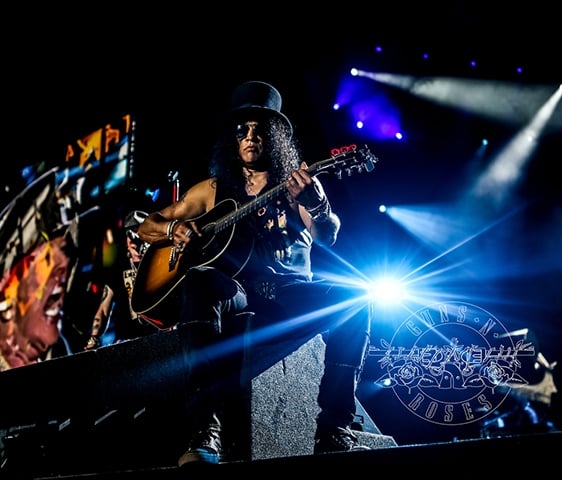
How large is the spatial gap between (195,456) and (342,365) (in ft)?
2.88

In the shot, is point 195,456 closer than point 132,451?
Yes

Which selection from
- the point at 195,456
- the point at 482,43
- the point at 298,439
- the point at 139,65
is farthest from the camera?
the point at 139,65

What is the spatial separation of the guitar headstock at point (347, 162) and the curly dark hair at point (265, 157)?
0.50 meters

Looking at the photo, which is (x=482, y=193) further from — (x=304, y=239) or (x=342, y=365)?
(x=342, y=365)

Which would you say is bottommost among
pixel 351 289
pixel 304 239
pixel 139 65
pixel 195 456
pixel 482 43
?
pixel 195 456

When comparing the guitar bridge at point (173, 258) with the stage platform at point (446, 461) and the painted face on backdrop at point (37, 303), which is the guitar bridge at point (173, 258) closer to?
the stage platform at point (446, 461)

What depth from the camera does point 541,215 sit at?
23.8 ft

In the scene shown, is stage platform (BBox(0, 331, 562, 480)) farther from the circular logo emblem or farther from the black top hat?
the circular logo emblem

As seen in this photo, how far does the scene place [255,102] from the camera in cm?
382

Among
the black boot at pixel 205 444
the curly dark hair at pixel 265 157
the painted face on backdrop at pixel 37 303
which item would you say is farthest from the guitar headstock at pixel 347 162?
the painted face on backdrop at pixel 37 303

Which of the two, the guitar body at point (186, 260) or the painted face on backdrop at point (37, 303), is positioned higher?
the painted face on backdrop at point (37, 303)

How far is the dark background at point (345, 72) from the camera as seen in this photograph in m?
6.19

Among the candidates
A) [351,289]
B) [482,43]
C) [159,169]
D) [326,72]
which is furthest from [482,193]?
[351,289]

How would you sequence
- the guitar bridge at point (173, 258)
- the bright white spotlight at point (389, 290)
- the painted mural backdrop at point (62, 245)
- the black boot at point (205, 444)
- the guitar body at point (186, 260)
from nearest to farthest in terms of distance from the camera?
the black boot at point (205, 444)
the guitar body at point (186, 260)
the guitar bridge at point (173, 258)
the bright white spotlight at point (389, 290)
the painted mural backdrop at point (62, 245)
